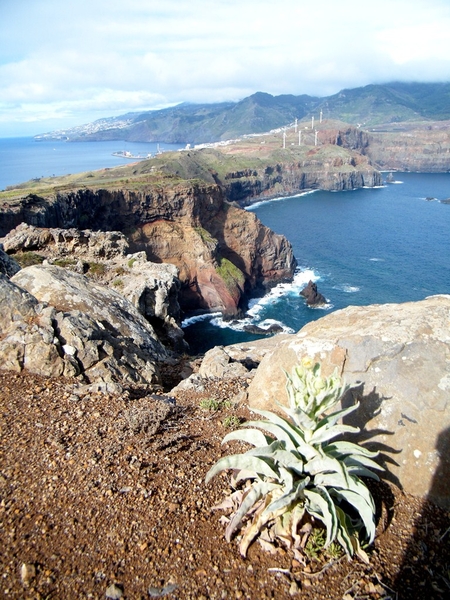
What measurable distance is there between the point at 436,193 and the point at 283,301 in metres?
118

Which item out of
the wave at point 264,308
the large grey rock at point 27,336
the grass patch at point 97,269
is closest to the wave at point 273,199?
the wave at point 264,308

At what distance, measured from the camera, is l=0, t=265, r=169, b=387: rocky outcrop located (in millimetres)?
11617

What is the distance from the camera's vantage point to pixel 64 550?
5602mm

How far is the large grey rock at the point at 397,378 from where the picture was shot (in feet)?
22.2

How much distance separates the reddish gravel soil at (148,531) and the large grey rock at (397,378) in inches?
24.0

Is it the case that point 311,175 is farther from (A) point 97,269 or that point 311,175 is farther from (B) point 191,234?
(A) point 97,269

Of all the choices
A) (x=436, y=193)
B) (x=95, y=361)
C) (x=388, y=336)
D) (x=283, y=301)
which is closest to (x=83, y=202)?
(x=283, y=301)

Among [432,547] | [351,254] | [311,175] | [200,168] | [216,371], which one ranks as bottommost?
[351,254]

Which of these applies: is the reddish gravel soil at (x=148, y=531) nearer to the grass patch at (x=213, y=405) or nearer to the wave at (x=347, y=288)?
the grass patch at (x=213, y=405)

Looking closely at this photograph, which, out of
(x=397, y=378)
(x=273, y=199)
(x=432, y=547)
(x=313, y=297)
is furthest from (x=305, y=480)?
(x=273, y=199)

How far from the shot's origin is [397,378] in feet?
24.7

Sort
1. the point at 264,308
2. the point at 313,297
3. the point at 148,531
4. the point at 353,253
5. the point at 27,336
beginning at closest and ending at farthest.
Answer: the point at 148,531 → the point at 27,336 → the point at 313,297 → the point at 264,308 → the point at 353,253

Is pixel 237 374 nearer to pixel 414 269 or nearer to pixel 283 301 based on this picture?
pixel 283 301

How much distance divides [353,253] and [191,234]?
129 ft
